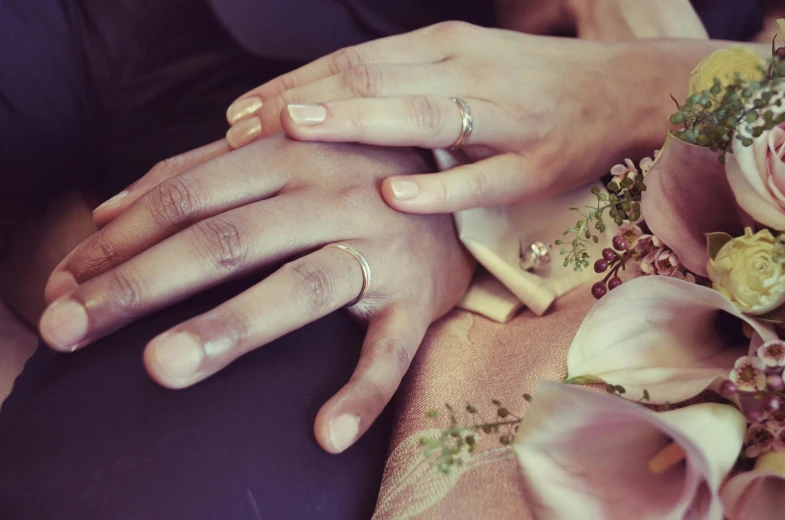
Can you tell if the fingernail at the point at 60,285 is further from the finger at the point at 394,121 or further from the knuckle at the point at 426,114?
the knuckle at the point at 426,114

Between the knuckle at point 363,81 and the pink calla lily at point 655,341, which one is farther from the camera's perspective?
the knuckle at point 363,81

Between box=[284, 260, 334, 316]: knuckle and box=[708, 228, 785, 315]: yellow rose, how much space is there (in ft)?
1.02

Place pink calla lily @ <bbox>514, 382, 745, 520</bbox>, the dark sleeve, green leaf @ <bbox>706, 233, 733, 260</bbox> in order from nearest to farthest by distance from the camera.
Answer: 1. pink calla lily @ <bbox>514, 382, 745, 520</bbox>
2. green leaf @ <bbox>706, 233, 733, 260</bbox>
3. the dark sleeve

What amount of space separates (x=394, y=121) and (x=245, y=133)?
178 mm

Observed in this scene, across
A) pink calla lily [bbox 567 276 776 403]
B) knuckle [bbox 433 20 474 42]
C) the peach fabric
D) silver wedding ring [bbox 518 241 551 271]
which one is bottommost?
silver wedding ring [bbox 518 241 551 271]

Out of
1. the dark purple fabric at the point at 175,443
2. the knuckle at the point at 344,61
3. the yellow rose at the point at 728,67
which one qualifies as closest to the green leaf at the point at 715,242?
the yellow rose at the point at 728,67

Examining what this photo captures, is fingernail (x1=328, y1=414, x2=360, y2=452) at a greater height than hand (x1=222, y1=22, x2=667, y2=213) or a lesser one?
lesser

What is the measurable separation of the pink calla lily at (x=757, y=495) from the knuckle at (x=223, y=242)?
16.0 inches

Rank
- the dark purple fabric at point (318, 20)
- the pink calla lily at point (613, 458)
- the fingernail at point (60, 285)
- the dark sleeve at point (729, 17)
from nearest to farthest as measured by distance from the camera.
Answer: the pink calla lily at point (613, 458)
the fingernail at point (60, 285)
the dark purple fabric at point (318, 20)
the dark sleeve at point (729, 17)

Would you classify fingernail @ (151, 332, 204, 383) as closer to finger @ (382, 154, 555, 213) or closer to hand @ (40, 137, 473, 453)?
hand @ (40, 137, 473, 453)

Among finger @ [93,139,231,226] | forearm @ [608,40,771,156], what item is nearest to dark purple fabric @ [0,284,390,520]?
finger @ [93,139,231,226]

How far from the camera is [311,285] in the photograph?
0.53m

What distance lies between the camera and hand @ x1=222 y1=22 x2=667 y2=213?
62cm

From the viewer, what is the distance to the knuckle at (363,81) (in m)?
0.64
